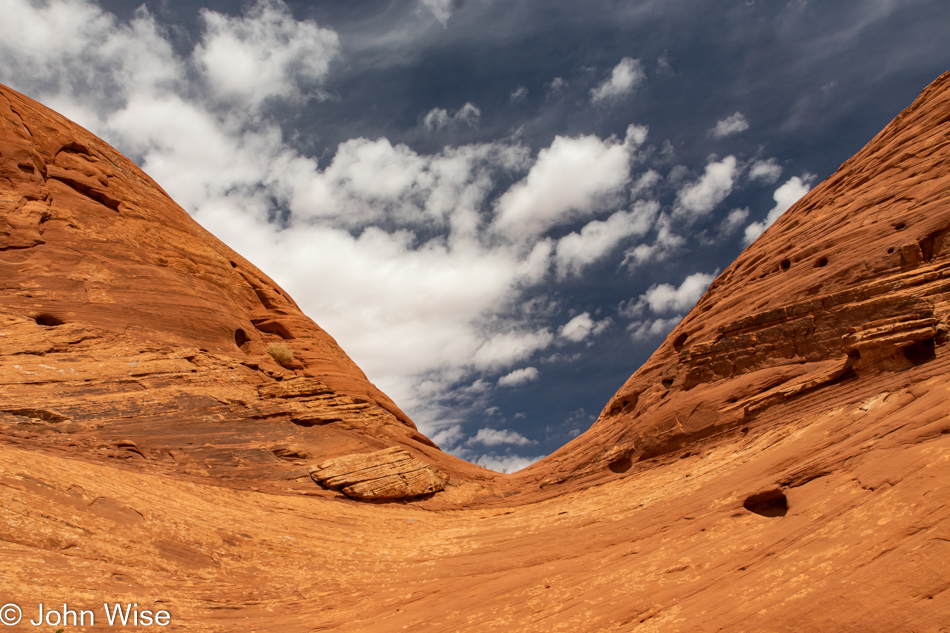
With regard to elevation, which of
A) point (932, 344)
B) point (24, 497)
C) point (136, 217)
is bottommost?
point (932, 344)

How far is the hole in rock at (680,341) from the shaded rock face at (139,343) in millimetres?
9783

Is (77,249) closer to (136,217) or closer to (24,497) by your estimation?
(136,217)

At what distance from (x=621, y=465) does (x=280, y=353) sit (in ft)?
45.1

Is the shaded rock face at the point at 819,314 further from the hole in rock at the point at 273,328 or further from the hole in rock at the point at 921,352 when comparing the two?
the hole in rock at the point at 273,328

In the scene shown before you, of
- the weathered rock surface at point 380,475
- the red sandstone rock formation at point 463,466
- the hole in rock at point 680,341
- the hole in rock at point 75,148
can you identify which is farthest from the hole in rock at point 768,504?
the hole in rock at point 75,148

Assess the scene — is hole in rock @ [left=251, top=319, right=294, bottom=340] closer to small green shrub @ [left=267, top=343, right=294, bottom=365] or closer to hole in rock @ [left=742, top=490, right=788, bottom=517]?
small green shrub @ [left=267, top=343, right=294, bottom=365]

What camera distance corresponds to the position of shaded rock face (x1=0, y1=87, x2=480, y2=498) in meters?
14.8

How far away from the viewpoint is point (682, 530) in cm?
1101

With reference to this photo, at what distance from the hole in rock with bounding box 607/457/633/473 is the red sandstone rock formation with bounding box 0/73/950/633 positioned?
9 cm

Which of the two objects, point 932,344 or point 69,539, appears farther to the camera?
point 932,344

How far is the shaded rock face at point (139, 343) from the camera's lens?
14.8 m

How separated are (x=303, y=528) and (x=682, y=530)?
908cm

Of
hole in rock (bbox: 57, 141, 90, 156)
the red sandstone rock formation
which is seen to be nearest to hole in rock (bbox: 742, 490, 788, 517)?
the red sandstone rock formation

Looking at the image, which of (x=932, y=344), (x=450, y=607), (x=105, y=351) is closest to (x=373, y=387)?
(x=105, y=351)
